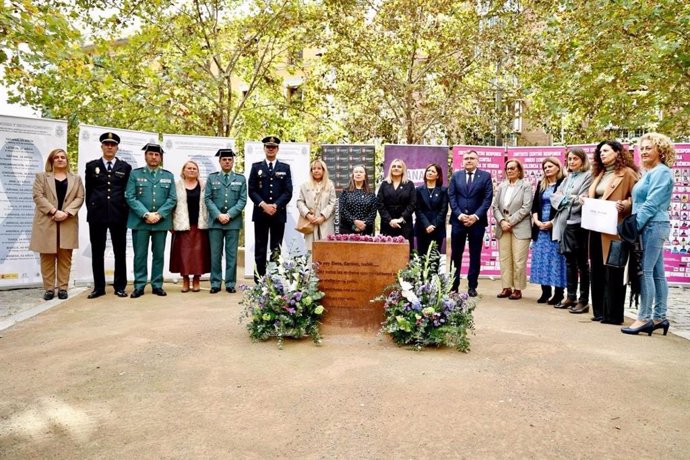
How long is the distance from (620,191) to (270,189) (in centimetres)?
449

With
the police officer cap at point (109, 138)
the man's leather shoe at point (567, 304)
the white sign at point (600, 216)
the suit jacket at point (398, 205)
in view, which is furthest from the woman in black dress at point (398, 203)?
the police officer cap at point (109, 138)

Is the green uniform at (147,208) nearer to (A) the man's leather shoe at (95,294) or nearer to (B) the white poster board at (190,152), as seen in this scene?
(A) the man's leather shoe at (95,294)

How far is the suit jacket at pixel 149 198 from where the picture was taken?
774 centimetres

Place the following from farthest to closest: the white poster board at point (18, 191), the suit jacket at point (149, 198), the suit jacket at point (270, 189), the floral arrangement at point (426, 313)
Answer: the white poster board at point (18, 191)
the suit jacket at point (270, 189)
the suit jacket at point (149, 198)
the floral arrangement at point (426, 313)

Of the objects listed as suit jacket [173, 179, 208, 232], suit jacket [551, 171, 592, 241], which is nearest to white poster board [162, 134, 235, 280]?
suit jacket [173, 179, 208, 232]

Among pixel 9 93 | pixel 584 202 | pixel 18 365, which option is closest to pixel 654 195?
pixel 584 202

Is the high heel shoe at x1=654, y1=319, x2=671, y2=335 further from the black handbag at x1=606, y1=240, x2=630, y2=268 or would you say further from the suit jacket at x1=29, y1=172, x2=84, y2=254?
the suit jacket at x1=29, y1=172, x2=84, y2=254

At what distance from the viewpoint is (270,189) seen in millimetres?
8203

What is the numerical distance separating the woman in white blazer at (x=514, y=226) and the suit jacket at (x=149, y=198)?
4547 millimetres

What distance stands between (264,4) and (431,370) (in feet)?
34.0

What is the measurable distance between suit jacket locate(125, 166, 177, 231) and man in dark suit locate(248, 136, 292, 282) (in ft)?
3.71

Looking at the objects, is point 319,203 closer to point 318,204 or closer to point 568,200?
point 318,204

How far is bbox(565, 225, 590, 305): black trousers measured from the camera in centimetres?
689

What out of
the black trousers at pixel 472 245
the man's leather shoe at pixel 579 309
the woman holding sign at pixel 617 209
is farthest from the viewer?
A: the black trousers at pixel 472 245
